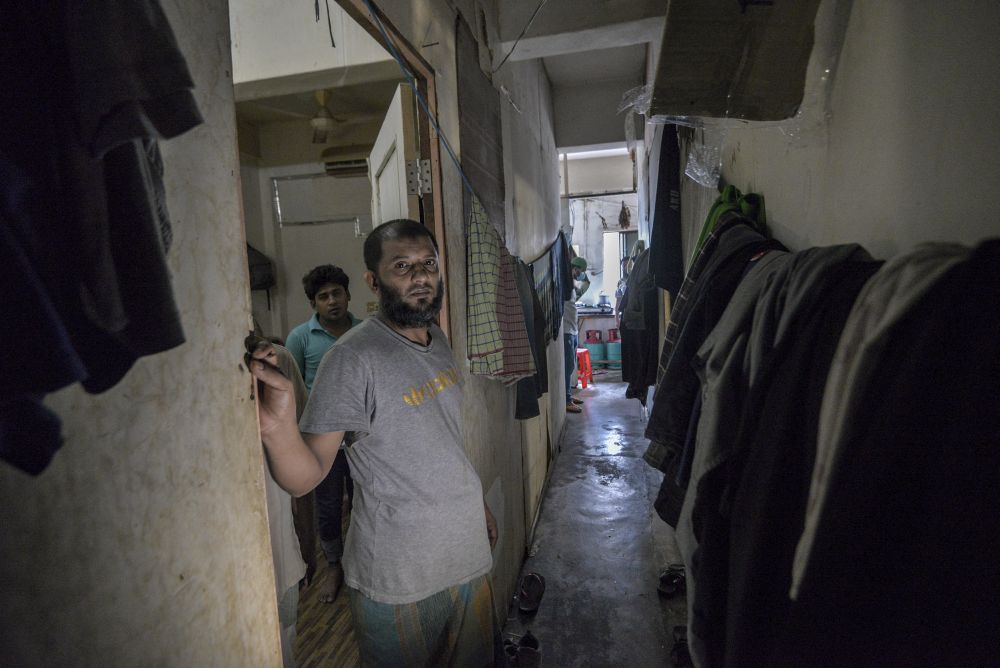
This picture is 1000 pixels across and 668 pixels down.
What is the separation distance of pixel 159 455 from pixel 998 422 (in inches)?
35.6

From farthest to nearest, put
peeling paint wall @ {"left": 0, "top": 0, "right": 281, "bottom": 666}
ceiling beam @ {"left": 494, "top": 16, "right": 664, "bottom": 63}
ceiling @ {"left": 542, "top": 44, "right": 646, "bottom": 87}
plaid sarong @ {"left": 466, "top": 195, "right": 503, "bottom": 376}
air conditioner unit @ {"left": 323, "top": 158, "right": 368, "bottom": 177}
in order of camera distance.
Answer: ceiling @ {"left": 542, "top": 44, "right": 646, "bottom": 87} → air conditioner unit @ {"left": 323, "top": 158, "right": 368, "bottom": 177} → ceiling beam @ {"left": 494, "top": 16, "right": 664, "bottom": 63} → plaid sarong @ {"left": 466, "top": 195, "right": 503, "bottom": 376} → peeling paint wall @ {"left": 0, "top": 0, "right": 281, "bottom": 666}

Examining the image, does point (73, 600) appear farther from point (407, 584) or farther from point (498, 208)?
point (498, 208)

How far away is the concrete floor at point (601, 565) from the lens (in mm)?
2414

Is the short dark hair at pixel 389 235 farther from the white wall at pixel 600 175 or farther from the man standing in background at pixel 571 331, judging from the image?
the white wall at pixel 600 175

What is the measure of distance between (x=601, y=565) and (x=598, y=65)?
4396 mm

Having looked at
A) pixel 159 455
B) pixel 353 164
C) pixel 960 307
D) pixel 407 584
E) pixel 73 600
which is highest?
pixel 353 164

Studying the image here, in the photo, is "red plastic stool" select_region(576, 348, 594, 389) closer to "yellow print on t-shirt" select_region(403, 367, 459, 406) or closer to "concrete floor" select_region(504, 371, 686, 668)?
"concrete floor" select_region(504, 371, 686, 668)

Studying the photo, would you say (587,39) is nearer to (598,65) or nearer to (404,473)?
(598,65)

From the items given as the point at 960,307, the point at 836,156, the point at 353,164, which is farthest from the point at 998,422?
the point at 353,164

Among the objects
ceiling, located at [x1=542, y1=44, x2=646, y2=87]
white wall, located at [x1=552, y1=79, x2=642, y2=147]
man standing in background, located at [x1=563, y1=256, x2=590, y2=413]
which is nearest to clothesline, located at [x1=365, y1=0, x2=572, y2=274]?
ceiling, located at [x1=542, y1=44, x2=646, y2=87]

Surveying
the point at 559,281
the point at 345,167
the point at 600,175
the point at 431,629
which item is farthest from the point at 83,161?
the point at 600,175

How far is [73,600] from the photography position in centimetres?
52

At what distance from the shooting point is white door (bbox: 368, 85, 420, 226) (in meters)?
1.76

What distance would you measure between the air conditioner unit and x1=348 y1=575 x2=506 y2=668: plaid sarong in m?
3.32
